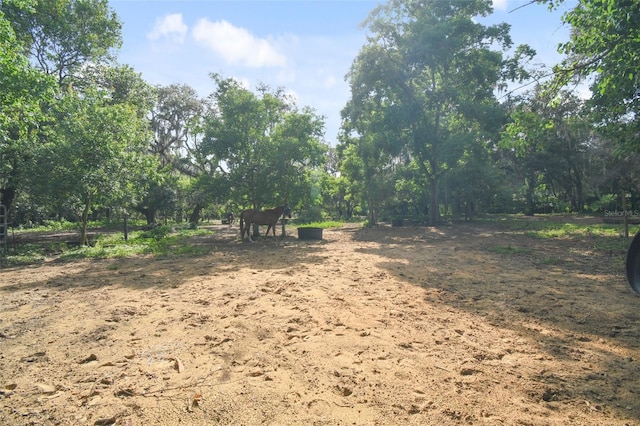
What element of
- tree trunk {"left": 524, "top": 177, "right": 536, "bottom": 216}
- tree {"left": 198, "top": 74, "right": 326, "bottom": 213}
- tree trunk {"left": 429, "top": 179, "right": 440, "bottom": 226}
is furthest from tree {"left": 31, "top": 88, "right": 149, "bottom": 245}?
tree trunk {"left": 524, "top": 177, "right": 536, "bottom": 216}

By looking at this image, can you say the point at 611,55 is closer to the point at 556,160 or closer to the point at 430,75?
the point at 430,75

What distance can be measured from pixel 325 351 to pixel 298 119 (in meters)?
13.6

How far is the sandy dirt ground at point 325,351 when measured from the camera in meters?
2.37

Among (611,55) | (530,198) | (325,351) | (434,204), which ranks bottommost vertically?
(325,351)

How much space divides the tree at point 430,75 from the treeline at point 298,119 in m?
0.09

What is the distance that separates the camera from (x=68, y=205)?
43.9 ft

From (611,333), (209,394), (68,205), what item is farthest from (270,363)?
(68,205)

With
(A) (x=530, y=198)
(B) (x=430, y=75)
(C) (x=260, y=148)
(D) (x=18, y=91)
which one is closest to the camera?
(D) (x=18, y=91)

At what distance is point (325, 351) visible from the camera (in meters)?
3.31

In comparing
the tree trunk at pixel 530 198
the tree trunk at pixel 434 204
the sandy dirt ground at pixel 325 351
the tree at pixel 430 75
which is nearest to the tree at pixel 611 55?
the sandy dirt ground at pixel 325 351

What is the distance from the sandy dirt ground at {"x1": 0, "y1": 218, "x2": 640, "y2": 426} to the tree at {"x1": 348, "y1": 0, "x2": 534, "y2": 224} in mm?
14714

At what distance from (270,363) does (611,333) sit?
367cm

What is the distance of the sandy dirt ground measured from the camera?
2367 millimetres

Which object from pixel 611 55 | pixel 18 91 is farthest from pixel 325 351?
pixel 18 91
